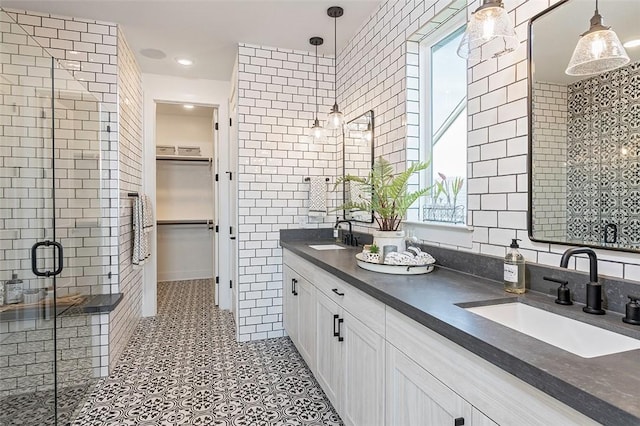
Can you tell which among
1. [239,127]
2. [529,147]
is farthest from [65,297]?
[529,147]

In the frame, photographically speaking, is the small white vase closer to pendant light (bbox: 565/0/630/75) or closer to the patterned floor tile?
the patterned floor tile

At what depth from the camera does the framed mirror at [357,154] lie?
9.66 feet

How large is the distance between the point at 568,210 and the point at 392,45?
5.68 feet

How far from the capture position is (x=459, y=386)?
41.4 inches

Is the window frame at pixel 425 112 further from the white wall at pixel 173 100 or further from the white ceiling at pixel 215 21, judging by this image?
the white wall at pixel 173 100

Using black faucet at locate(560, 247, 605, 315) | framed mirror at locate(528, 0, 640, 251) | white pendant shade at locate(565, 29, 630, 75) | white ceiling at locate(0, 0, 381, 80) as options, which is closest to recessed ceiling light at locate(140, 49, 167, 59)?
white ceiling at locate(0, 0, 381, 80)

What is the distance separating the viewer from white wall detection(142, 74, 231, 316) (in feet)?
13.5

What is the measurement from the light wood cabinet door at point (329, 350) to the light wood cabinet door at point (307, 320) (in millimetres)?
92

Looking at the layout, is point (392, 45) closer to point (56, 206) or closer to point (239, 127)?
point (239, 127)

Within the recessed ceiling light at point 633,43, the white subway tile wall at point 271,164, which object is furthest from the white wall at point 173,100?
the recessed ceiling light at point 633,43

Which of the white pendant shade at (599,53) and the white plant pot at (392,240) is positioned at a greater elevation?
the white pendant shade at (599,53)

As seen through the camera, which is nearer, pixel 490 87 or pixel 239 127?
pixel 490 87

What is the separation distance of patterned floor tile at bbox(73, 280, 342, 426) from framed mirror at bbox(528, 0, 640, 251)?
5.51ft

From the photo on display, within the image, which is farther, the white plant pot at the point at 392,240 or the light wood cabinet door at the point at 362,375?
the white plant pot at the point at 392,240
